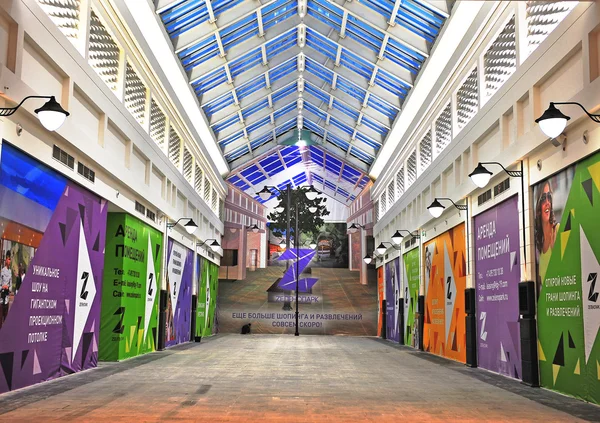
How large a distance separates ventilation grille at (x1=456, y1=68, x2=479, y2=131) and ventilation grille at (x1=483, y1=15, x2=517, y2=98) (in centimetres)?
75

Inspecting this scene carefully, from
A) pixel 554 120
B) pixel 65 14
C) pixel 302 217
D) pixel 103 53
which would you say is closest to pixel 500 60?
pixel 554 120

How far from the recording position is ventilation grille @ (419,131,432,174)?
59.0ft

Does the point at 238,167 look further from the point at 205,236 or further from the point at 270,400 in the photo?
the point at 270,400

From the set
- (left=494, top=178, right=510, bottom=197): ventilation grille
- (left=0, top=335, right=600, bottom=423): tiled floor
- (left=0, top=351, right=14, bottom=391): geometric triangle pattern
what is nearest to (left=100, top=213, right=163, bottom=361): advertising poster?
(left=0, top=335, right=600, bottom=423): tiled floor

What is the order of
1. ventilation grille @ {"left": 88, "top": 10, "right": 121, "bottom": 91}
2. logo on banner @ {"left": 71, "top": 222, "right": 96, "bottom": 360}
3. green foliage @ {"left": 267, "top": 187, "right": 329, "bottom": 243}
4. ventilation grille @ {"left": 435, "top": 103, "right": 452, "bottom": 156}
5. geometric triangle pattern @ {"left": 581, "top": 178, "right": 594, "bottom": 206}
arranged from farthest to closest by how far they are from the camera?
green foliage @ {"left": 267, "top": 187, "right": 329, "bottom": 243}, ventilation grille @ {"left": 435, "top": 103, "right": 452, "bottom": 156}, ventilation grille @ {"left": 88, "top": 10, "right": 121, "bottom": 91}, logo on banner @ {"left": 71, "top": 222, "right": 96, "bottom": 360}, geometric triangle pattern @ {"left": 581, "top": 178, "right": 594, "bottom": 206}

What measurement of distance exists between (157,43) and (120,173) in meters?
4.51

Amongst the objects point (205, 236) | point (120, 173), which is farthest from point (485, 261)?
point (205, 236)

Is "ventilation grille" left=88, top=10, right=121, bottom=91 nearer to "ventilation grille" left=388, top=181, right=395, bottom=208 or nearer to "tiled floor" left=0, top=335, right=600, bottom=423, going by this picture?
"tiled floor" left=0, top=335, right=600, bottom=423

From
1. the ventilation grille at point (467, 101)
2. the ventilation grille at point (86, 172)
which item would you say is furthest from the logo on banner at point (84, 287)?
the ventilation grille at point (467, 101)

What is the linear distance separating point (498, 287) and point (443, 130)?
19.1 feet

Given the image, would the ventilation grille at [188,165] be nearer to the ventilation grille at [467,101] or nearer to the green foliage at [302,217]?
the ventilation grille at [467,101]

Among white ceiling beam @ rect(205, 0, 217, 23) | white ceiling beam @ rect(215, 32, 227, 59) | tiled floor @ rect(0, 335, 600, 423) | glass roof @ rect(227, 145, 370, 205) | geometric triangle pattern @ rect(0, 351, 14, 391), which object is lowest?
tiled floor @ rect(0, 335, 600, 423)

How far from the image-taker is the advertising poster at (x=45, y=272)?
793 cm

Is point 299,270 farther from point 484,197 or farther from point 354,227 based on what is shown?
point 484,197
